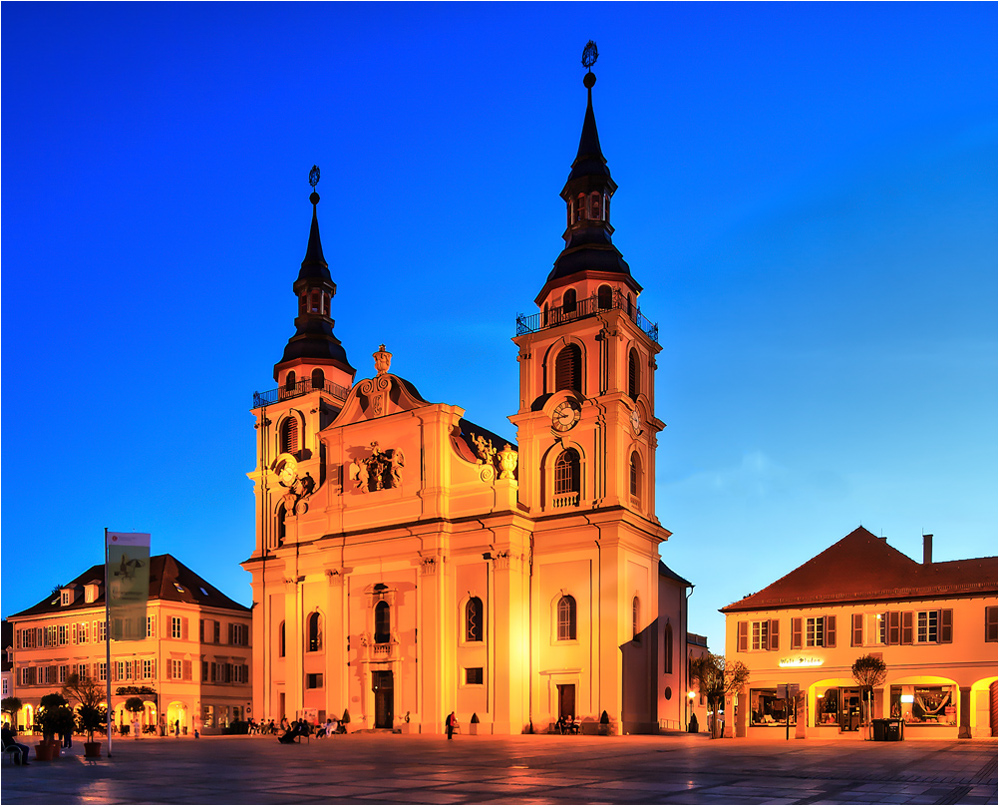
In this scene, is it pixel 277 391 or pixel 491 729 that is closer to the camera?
pixel 491 729

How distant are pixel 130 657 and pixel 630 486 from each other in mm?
35540

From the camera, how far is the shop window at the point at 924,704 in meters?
40.8

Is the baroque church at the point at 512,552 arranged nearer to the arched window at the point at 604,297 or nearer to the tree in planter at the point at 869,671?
the arched window at the point at 604,297

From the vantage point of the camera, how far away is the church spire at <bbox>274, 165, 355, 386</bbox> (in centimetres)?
6575

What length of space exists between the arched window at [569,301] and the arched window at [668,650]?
16.9 metres

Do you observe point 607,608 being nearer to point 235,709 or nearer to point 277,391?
point 277,391

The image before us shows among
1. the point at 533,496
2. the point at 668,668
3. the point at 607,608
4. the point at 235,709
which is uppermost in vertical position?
the point at 533,496

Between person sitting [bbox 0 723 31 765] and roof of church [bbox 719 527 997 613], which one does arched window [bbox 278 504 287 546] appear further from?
person sitting [bbox 0 723 31 765]

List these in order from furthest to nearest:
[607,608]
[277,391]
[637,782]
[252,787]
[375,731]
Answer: [277,391] < [375,731] < [607,608] < [637,782] < [252,787]

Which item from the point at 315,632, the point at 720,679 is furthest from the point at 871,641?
the point at 315,632

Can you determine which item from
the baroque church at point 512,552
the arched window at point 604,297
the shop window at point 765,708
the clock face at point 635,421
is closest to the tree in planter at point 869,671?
the shop window at point 765,708

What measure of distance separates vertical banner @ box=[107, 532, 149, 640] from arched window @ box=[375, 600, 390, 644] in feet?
83.0

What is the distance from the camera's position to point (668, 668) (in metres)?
52.5

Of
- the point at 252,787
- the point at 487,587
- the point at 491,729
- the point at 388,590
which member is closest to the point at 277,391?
the point at 388,590
